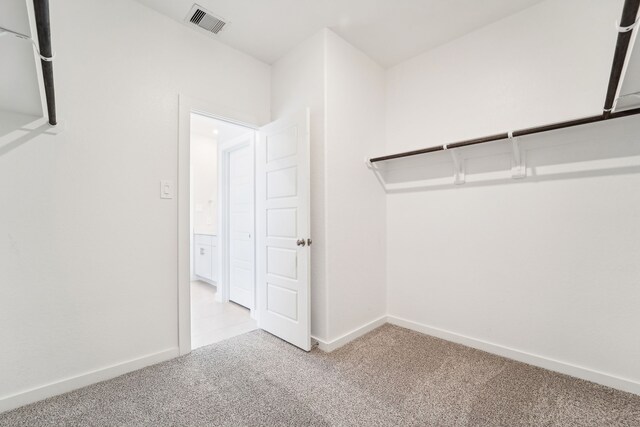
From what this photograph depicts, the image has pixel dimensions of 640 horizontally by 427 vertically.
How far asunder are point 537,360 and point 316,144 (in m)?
2.34

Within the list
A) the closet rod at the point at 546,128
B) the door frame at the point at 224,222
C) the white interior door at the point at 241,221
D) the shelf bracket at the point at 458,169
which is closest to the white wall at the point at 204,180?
the door frame at the point at 224,222

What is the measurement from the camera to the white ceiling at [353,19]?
6.65 feet

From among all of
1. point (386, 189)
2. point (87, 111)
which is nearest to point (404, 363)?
point (386, 189)

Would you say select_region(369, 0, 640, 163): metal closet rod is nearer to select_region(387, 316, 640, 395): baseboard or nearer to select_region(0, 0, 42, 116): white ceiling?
select_region(387, 316, 640, 395): baseboard

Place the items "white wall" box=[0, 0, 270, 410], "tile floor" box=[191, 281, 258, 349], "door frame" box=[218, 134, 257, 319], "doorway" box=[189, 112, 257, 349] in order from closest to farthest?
"white wall" box=[0, 0, 270, 410] → "tile floor" box=[191, 281, 258, 349] → "doorway" box=[189, 112, 257, 349] → "door frame" box=[218, 134, 257, 319]

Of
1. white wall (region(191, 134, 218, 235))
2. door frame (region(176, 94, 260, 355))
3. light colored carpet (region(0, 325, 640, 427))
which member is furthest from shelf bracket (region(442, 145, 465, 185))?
white wall (region(191, 134, 218, 235))

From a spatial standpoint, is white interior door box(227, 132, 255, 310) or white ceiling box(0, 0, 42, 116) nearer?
white ceiling box(0, 0, 42, 116)

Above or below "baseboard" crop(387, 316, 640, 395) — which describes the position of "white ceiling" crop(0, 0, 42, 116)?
above

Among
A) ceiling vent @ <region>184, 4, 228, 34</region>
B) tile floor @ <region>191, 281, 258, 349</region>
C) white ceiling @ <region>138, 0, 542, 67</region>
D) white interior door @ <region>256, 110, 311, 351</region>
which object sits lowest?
tile floor @ <region>191, 281, 258, 349</region>

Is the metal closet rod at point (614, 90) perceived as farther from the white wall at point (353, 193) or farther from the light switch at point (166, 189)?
the light switch at point (166, 189)

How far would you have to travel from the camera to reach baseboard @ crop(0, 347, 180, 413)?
5.12ft

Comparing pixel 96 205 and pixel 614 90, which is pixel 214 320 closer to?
pixel 96 205

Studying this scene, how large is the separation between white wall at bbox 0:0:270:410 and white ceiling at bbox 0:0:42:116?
0.18 meters

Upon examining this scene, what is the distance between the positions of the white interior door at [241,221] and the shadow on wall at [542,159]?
1.82 metres
